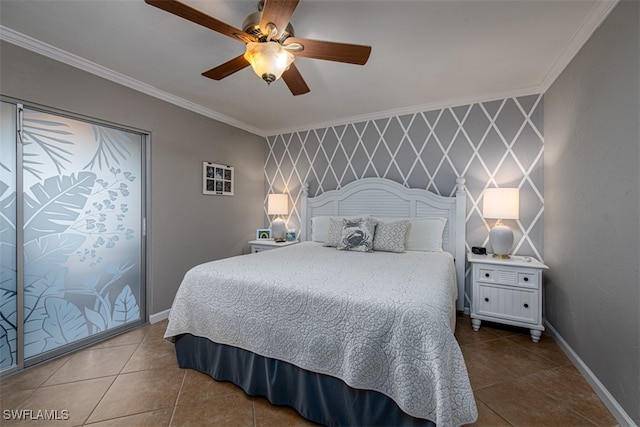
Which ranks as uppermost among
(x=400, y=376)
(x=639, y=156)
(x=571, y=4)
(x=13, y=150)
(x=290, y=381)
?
(x=571, y=4)

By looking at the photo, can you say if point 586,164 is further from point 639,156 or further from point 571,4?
point 571,4

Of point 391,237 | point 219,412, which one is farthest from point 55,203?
point 391,237

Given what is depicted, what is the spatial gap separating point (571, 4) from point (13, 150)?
3930 mm

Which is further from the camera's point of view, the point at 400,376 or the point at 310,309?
the point at 310,309

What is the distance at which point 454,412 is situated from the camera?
3.74 ft

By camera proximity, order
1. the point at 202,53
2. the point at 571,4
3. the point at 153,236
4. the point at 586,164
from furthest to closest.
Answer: the point at 153,236 → the point at 202,53 → the point at 586,164 → the point at 571,4

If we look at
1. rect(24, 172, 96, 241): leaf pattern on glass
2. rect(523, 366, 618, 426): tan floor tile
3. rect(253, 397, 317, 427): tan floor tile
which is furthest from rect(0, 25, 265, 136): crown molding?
rect(523, 366, 618, 426): tan floor tile

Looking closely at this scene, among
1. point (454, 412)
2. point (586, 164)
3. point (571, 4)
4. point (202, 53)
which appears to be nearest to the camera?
point (454, 412)

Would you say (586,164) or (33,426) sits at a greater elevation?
(586,164)

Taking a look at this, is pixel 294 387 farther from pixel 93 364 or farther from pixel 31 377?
pixel 31 377

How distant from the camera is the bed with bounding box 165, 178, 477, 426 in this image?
1165 millimetres

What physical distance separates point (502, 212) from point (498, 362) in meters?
1.35

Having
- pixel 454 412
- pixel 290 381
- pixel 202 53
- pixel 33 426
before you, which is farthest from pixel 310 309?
pixel 202 53

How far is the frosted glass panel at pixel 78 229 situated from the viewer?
6.77 feet
